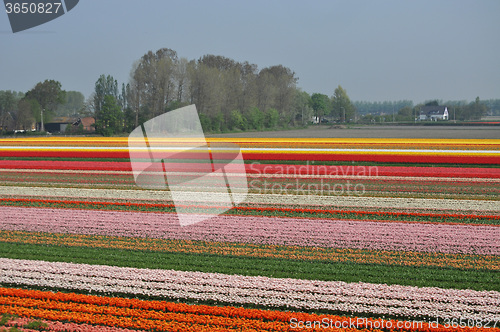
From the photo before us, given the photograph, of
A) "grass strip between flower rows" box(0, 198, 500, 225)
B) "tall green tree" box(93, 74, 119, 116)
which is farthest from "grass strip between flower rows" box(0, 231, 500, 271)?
"tall green tree" box(93, 74, 119, 116)

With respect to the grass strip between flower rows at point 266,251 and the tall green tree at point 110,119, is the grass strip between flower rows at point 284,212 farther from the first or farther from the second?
the tall green tree at point 110,119

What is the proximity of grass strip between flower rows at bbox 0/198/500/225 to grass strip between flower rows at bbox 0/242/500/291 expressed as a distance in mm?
4272

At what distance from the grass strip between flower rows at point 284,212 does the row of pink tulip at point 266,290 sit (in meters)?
5.53

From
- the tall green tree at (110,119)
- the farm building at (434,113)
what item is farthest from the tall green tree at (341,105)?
the tall green tree at (110,119)

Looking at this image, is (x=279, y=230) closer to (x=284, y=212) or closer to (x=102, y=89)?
(x=284, y=212)

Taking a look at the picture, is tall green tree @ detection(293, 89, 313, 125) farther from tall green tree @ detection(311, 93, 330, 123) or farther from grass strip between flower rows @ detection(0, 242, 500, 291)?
grass strip between flower rows @ detection(0, 242, 500, 291)

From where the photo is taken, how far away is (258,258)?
11070 millimetres

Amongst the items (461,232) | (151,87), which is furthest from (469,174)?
(151,87)

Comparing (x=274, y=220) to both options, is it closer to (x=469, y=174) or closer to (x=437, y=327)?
(x=437, y=327)

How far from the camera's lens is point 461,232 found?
42.5 ft

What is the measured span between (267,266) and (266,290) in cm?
130

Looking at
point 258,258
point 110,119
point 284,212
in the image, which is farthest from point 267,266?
point 110,119

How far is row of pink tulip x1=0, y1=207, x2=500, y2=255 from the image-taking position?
39.4 ft

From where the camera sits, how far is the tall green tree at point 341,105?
15675 cm
